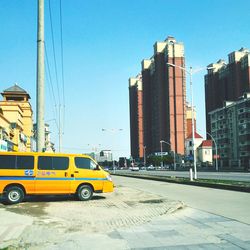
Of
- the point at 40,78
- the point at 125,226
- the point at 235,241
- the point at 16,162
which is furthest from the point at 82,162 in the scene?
the point at 235,241

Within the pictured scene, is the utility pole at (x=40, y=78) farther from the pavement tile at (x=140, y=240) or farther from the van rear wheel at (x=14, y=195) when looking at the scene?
the pavement tile at (x=140, y=240)

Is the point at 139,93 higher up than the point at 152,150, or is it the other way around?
the point at 139,93

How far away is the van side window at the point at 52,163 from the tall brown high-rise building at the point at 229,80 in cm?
11118

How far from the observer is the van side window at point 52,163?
53.7 ft

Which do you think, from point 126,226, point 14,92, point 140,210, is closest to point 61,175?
point 140,210

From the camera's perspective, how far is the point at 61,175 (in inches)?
653

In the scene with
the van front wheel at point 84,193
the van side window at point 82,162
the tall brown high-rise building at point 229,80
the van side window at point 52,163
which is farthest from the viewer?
the tall brown high-rise building at point 229,80

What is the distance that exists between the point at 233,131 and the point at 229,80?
22976 mm

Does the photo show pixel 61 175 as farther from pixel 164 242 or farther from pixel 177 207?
pixel 164 242

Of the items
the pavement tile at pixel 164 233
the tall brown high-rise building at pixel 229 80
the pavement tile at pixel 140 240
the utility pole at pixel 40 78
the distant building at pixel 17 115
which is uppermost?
the tall brown high-rise building at pixel 229 80

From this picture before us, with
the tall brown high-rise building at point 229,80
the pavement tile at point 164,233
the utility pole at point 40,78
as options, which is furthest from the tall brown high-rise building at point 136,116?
the pavement tile at point 164,233

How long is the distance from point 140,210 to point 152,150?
146107 mm

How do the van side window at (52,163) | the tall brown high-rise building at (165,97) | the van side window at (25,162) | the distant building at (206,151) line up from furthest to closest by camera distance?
the distant building at (206,151) < the tall brown high-rise building at (165,97) < the van side window at (52,163) < the van side window at (25,162)

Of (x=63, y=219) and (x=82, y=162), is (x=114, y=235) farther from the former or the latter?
(x=82, y=162)
